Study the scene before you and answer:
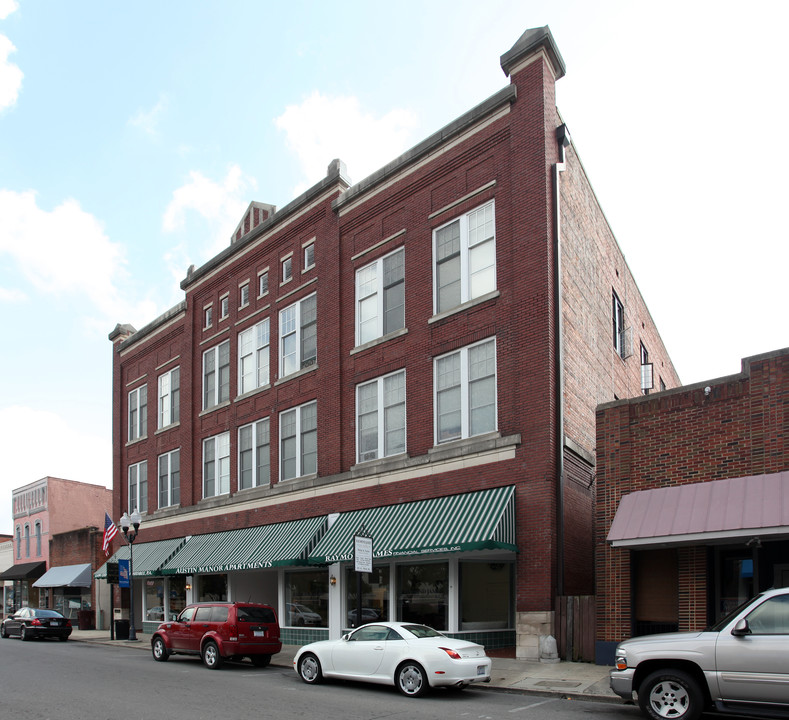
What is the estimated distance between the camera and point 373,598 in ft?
73.9

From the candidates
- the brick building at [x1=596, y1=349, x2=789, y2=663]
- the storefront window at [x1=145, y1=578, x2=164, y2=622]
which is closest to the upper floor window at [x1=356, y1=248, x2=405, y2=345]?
the brick building at [x1=596, y1=349, x2=789, y2=663]

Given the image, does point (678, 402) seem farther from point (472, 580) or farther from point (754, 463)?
point (472, 580)

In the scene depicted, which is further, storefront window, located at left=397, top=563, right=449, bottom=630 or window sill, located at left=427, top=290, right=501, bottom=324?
window sill, located at left=427, top=290, right=501, bottom=324

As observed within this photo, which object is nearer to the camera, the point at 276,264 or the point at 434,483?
the point at 434,483

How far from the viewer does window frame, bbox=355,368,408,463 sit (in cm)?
2275

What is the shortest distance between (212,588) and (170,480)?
6.53 metres

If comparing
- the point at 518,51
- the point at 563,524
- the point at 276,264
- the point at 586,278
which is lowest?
the point at 563,524

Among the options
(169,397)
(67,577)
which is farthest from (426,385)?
(67,577)

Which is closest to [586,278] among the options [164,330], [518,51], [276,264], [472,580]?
[518,51]

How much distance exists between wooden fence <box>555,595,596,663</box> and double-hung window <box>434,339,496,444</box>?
Result: 4.66 metres

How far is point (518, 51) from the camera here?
824 inches

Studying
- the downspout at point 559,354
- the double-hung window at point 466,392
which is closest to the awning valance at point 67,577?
the double-hung window at point 466,392

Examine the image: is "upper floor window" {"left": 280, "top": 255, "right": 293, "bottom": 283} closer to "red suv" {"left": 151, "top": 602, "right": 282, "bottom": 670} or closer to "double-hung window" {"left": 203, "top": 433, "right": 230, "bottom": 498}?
"double-hung window" {"left": 203, "top": 433, "right": 230, "bottom": 498}

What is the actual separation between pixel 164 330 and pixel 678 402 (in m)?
25.2
